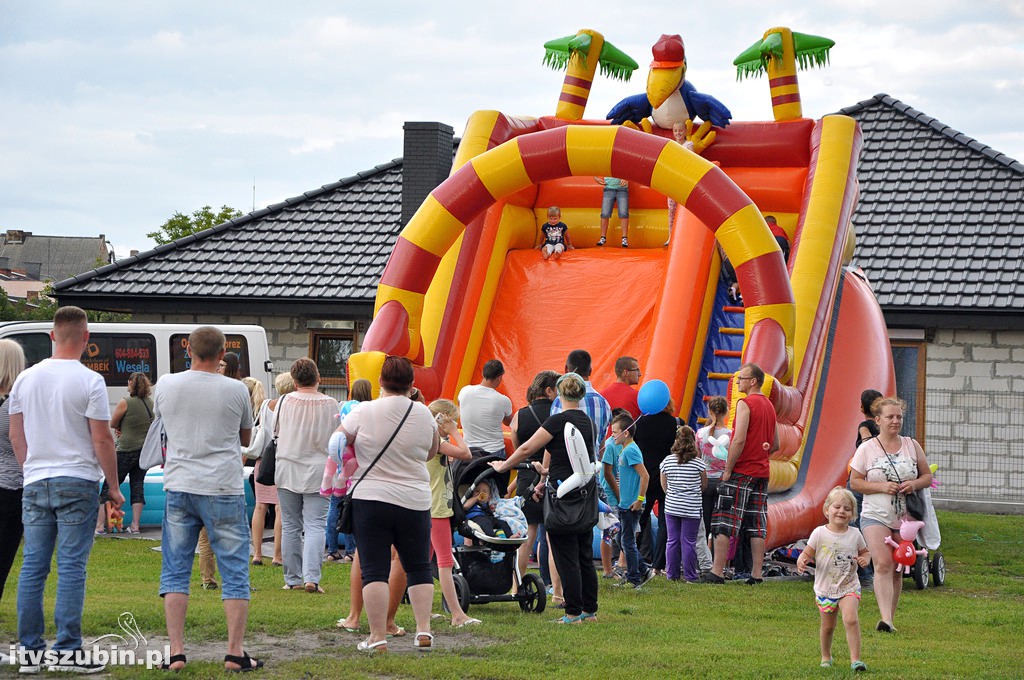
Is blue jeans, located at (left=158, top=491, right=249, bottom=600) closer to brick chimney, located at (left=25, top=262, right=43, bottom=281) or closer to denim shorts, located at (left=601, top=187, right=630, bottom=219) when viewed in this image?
denim shorts, located at (left=601, top=187, right=630, bottom=219)

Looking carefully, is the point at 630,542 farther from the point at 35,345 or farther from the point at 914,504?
the point at 35,345

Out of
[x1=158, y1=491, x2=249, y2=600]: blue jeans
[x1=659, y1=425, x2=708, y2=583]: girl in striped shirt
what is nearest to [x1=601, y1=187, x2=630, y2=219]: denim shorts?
[x1=659, y1=425, x2=708, y2=583]: girl in striped shirt

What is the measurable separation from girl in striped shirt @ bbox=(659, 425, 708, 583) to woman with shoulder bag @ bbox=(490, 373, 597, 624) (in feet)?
6.49

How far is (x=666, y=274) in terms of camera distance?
12734mm

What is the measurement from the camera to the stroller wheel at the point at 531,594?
8.12 meters

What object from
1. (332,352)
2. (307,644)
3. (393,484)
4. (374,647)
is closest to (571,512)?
(393,484)

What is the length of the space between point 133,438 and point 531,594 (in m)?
5.17

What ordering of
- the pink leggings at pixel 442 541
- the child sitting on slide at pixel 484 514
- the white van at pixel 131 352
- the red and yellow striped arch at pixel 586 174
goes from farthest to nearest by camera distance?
1. the white van at pixel 131 352
2. the red and yellow striped arch at pixel 586 174
3. the child sitting on slide at pixel 484 514
4. the pink leggings at pixel 442 541

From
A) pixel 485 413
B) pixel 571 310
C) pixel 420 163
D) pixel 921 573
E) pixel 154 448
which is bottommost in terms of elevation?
pixel 921 573

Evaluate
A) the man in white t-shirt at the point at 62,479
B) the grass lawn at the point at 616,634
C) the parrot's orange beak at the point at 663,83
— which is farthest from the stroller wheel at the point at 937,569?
the man in white t-shirt at the point at 62,479

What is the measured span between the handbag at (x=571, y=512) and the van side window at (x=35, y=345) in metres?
7.78

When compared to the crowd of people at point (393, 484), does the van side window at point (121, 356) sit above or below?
above

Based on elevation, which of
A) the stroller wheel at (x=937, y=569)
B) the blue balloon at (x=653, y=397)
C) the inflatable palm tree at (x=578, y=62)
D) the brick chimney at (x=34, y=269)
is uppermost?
the brick chimney at (x=34, y=269)

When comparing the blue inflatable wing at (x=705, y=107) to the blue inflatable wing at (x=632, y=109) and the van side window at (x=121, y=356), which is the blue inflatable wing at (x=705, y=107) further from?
the van side window at (x=121, y=356)
